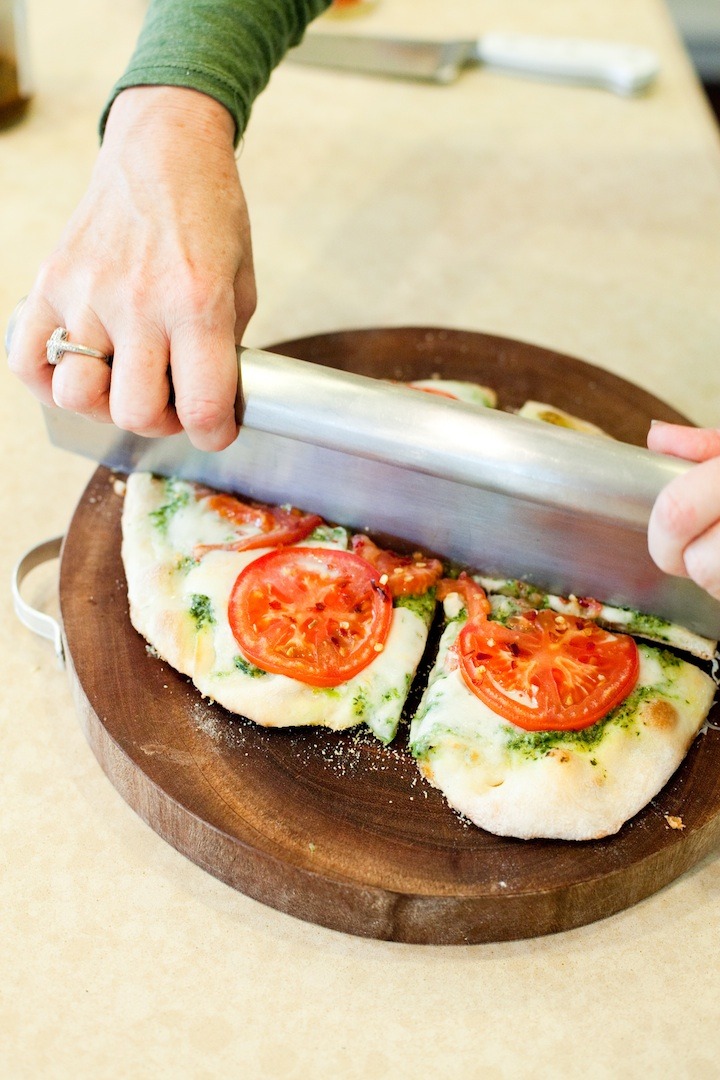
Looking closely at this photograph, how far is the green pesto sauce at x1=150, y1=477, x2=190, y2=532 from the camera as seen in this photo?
2.01 metres

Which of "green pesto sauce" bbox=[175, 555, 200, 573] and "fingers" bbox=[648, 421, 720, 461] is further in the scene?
"green pesto sauce" bbox=[175, 555, 200, 573]

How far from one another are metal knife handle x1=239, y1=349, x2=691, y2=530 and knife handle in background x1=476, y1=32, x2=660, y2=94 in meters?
2.63

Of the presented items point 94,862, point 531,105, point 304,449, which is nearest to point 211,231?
point 304,449

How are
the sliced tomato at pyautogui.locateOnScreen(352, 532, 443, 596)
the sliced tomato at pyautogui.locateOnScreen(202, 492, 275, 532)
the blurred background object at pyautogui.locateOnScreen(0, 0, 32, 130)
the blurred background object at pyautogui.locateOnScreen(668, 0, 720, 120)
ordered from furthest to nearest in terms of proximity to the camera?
the blurred background object at pyautogui.locateOnScreen(668, 0, 720, 120) < the blurred background object at pyautogui.locateOnScreen(0, 0, 32, 130) < the sliced tomato at pyautogui.locateOnScreen(202, 492, 275, 532) < the sliced tomato at pyautogui.locateOnScreen(352, 532, 443, 596)

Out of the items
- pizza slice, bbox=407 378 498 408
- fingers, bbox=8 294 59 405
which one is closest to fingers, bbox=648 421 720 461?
pizza slice, bbox=407 378 498 408

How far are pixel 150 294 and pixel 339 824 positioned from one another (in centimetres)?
94

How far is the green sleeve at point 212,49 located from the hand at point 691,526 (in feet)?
4.09

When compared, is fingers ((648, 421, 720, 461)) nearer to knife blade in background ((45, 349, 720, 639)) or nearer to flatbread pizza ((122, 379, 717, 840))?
knife blade in background ((45, 349, 720, 639))

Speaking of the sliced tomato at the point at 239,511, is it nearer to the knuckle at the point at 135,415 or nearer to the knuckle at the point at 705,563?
the knuckle at the point at 135,415

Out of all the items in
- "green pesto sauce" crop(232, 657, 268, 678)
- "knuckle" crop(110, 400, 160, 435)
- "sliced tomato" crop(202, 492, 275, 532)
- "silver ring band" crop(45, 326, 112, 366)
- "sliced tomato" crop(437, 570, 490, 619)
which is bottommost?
"green pesto sauce" crop(232, 657, 268, 678)

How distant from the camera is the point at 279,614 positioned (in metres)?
1.79

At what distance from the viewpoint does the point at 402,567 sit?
6.31 feet

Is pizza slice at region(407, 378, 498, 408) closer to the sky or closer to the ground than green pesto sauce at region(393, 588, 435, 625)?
closer to the sky

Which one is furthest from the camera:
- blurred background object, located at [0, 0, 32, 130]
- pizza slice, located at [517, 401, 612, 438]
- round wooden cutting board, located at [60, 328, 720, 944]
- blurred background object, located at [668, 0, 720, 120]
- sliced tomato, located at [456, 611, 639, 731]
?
blurred background object, located at [668, 0, 720, 120]
